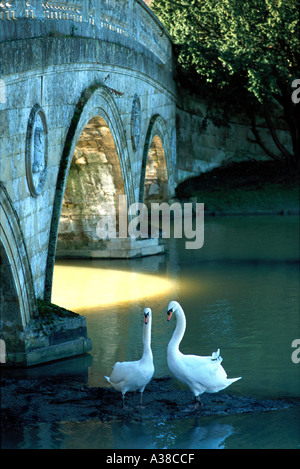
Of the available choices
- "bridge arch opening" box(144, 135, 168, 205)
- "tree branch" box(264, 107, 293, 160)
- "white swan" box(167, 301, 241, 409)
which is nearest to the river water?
"white swan" box(167, 301, 241, 409)

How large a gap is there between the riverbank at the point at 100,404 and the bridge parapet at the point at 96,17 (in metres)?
3.55

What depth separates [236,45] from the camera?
888 inches

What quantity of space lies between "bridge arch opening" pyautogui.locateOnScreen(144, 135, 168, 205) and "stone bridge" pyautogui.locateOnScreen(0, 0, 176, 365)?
4.40 m

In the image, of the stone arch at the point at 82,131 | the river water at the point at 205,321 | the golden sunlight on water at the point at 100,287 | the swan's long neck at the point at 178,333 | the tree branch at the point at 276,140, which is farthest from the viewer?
the tree branch at the point at 276,140

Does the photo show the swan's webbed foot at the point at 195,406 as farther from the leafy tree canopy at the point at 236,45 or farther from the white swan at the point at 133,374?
the leafy tree canopy at the point at 236,45

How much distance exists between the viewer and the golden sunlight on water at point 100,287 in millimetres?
10953

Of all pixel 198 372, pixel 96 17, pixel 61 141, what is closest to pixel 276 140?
pixel 96 17

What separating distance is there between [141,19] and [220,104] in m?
9.55

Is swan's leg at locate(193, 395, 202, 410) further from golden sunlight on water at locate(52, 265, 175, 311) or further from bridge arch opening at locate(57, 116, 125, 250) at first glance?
bridge arch opening at locate(57, 116, 125, 250)

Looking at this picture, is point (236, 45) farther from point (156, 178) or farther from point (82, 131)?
point (82, 131)

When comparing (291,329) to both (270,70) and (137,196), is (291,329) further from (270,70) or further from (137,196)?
(270,70)

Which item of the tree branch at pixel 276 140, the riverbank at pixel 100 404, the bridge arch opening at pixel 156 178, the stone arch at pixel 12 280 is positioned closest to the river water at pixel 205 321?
the riverbank at pixel 100 404

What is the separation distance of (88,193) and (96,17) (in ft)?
12.2
